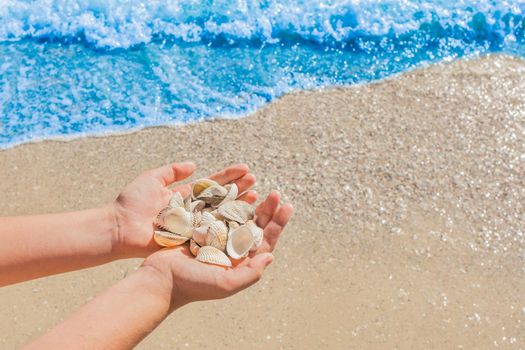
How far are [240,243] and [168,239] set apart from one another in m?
0.31

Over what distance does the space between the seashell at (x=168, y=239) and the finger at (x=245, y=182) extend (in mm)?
408

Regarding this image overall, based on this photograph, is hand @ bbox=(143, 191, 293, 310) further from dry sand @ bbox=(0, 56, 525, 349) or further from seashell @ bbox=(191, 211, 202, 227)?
dry sand @ bbox=(0, 56, 525, 349)

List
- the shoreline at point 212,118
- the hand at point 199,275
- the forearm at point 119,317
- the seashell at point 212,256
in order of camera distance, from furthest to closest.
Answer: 1. the shoreline at point 212,118
2. the seashell at point 212,256
3. the hand at point 199,275
4. the forearm at point 119,317

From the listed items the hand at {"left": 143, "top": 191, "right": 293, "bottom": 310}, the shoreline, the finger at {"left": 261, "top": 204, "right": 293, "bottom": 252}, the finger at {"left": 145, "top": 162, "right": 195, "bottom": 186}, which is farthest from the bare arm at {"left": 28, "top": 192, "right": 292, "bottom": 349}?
the shoreline

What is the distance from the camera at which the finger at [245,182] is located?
2.69 meters

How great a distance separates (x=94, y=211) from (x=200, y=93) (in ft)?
6.45

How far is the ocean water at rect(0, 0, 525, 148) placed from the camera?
418 centimetres

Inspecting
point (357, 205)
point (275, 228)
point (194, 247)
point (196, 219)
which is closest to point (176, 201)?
point (196, 219)

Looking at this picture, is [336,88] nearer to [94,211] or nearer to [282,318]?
[282,318]

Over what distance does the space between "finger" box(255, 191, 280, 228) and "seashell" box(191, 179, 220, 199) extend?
26 cm

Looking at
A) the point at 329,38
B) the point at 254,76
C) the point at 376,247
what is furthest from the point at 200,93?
the point at 376,247

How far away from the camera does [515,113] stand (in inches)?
150

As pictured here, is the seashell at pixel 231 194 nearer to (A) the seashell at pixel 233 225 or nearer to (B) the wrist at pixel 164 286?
(A) the seashell at pixel 233 225

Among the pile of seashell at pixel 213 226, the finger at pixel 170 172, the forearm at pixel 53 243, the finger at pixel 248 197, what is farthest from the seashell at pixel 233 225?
the forearm at pixel 53 243
